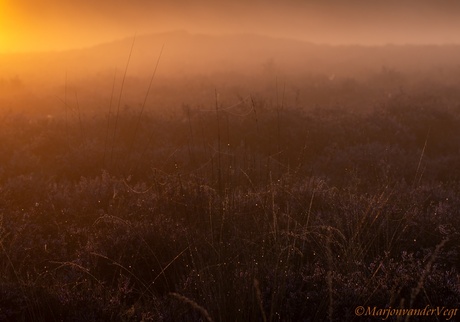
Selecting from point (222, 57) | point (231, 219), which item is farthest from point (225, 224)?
point (222, 57)

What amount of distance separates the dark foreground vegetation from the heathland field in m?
0.02

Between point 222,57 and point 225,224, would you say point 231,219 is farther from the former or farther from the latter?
point 222,57

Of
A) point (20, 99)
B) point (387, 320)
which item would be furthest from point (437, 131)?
point (20, 99)

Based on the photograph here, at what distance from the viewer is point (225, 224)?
12.1ft

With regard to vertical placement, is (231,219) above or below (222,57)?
below

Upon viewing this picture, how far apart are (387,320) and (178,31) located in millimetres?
60834

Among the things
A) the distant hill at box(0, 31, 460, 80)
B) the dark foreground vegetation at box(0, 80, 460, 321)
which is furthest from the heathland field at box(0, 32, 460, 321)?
the distant hill at box(0, 31, 460, 80)

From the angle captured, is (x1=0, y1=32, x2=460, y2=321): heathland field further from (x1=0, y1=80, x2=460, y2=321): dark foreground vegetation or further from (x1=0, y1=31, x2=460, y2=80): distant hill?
(x1=0, y1=31, x2=460, y2=80): distant hill

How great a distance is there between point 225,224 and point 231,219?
0.56 feet

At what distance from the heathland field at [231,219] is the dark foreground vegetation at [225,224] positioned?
22 mm

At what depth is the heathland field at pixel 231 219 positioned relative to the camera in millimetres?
2930

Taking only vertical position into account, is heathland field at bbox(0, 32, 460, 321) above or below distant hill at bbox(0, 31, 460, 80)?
below

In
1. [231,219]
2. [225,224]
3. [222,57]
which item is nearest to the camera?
[231,219]

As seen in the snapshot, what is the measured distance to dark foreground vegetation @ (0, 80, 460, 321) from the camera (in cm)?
293
